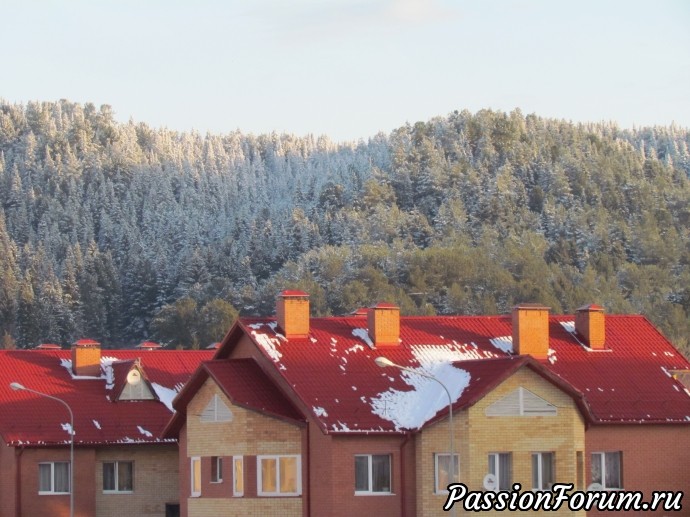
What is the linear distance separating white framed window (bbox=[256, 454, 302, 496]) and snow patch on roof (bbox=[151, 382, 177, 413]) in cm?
1255

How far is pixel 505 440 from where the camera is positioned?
156 feet

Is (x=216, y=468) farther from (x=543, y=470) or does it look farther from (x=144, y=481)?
(x=543, y=470)

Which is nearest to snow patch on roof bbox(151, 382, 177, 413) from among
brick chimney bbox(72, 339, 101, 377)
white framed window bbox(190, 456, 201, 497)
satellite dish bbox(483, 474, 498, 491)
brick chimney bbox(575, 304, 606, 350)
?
brick chimney bbox(72, 339, 101, 377)

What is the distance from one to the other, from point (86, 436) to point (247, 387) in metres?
11.0

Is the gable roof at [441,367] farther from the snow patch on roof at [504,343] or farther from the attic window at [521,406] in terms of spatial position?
the attic window at [521,406]

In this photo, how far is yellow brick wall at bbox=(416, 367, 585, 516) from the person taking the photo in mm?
47031

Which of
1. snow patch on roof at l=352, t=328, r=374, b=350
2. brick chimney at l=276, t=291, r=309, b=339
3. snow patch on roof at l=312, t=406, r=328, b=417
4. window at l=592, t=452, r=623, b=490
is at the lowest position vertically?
window at l=592, t=452, r=623, b=490

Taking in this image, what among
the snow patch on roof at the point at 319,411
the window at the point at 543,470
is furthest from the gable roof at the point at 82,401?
the window at the point at 543,470

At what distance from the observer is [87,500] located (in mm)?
58531

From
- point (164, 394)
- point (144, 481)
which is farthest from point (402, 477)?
point (164, 394)

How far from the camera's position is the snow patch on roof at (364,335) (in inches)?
2057

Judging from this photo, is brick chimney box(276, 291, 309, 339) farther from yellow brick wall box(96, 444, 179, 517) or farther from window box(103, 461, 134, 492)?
window box(103, 461, 134, 492)

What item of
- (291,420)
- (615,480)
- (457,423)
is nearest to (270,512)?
(291,420)

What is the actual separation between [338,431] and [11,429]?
1544cm
